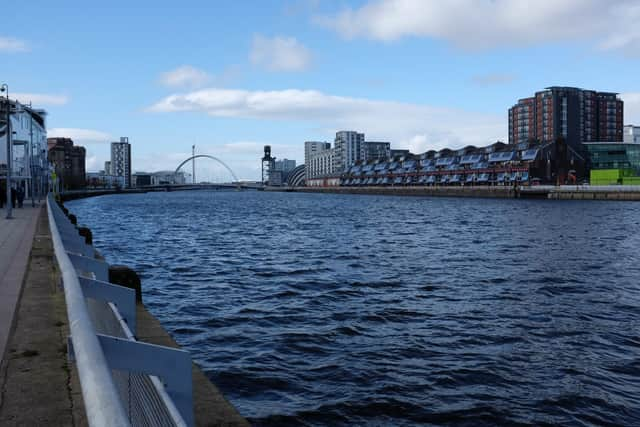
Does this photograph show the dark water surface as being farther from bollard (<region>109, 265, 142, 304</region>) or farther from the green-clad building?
the green-clad building

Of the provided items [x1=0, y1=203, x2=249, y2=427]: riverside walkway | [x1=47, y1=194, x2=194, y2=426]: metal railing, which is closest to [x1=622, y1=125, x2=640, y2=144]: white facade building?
[x1=0, y1=203, x2=249, y2=427]: riverside walkway

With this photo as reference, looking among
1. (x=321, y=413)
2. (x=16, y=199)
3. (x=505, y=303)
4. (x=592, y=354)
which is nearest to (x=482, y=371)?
(x=592, y=354)

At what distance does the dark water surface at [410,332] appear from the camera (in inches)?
380

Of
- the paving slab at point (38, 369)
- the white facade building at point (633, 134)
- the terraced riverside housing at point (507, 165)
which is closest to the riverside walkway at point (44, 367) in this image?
the paving slab at point (38, 369)

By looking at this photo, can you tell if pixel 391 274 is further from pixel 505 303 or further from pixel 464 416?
pixel 464 416

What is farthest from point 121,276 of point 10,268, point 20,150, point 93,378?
point 20,150

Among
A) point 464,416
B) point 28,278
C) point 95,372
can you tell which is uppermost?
point 95,372

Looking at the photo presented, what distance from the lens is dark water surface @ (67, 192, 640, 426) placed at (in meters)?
9.64

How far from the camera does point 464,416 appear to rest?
9188 mm

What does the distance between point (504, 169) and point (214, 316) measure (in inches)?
5847

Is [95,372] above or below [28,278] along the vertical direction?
above

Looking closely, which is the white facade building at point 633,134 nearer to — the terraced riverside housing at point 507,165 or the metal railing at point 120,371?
the terraced riverside housing at point 507,165

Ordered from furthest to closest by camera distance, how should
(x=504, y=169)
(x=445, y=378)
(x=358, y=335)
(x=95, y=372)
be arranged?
(x=504, y=169), (x=358, y=335), (x=445, y=378), (x=95, y=372)

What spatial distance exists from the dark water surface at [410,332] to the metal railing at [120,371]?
4.27 meters
